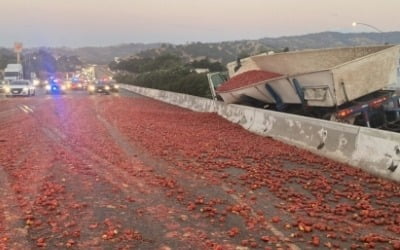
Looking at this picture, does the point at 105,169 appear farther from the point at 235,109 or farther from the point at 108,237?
the point at 235,109

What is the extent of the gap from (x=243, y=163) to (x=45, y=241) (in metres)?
5.86

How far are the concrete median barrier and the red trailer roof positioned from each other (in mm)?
1635

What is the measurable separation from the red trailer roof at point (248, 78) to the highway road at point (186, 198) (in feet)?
18.9

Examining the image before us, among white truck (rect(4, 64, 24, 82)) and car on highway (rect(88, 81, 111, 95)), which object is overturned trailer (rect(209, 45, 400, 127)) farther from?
white truck (rect(4, 64, 24, 82))

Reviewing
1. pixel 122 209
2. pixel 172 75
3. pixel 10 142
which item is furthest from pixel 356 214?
pixel 172 75

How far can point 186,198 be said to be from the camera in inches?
316

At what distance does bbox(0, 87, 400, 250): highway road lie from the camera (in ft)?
20.2

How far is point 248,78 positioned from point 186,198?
12949mm

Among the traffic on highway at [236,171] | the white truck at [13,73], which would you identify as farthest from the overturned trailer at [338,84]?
the white truck at [13,73]

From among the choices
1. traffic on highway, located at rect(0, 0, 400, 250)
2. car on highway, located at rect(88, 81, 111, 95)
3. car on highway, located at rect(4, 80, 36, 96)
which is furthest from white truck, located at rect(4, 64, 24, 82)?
traffic on highway, located at rect(0, 0, 400, 250)

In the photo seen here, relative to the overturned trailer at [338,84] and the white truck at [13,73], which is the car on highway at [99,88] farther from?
the overturned trailer at [338,84]

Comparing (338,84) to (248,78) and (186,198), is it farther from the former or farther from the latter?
(186,198)

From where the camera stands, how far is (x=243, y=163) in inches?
439

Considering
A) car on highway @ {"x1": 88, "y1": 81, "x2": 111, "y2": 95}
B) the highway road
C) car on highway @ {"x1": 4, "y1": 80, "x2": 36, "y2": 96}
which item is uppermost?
the highway road
